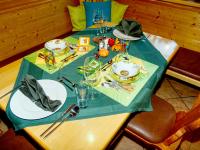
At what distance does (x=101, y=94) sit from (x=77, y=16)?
6.01 ft

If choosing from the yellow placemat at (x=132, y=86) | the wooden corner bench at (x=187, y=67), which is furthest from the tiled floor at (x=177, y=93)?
the yellow placemat at (x=132, y=86)

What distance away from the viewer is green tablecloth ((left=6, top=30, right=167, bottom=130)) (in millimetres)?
1046

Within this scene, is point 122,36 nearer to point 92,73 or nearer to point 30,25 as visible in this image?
point 92,73

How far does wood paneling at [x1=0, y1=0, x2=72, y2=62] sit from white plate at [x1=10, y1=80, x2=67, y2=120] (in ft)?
4.22

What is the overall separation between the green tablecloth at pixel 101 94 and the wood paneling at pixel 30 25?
3.11ft

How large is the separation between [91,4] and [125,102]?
1897 millimetres

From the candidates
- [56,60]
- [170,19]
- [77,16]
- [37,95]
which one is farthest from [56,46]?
[170,19]

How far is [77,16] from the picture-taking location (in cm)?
271

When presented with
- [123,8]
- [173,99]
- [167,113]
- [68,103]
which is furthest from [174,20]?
[68,103]

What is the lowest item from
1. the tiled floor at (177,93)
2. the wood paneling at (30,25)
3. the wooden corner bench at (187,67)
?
the tiled floor at (177,93)

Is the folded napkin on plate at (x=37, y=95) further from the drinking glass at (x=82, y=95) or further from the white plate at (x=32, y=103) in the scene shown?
the drinking glass at (x=82, y=95)

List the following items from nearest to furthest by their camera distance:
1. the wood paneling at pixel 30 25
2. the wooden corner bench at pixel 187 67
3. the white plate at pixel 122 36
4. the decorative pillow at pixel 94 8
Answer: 1. the white plate at pixel 122 36
2. the wooden corner bench at pixel 187 67
3. the wood paneling at pixel 30 25
4. the decorative pillow at pixel 94 8

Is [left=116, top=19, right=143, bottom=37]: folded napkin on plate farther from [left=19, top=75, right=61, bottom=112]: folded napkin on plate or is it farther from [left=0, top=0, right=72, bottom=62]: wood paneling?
[left=0, top=0, right=72, bottom=62]: wood paneling

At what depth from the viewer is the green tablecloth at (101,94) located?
105cm
